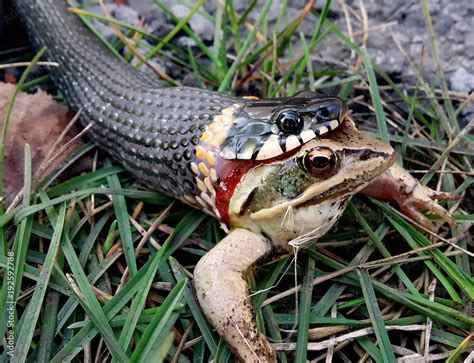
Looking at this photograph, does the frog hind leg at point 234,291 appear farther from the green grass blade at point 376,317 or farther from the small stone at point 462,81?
the small stone at point 462,81

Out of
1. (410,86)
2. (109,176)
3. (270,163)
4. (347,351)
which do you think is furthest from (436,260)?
(109,176)

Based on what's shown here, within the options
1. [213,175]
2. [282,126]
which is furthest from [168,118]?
[282,126]

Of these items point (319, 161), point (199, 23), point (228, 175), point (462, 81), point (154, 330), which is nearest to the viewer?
point (154, 330)

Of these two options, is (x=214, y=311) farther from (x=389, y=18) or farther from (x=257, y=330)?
(x=389, y=18)

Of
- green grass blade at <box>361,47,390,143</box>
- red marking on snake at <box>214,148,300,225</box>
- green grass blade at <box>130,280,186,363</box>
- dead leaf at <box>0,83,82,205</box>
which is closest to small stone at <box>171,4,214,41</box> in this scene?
dead leaf at <box>0,83,82,205</box>

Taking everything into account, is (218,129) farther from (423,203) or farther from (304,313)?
(423,203)

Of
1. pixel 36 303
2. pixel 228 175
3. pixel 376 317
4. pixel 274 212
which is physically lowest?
pixel 376 317

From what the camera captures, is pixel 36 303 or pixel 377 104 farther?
pixel 377 104
